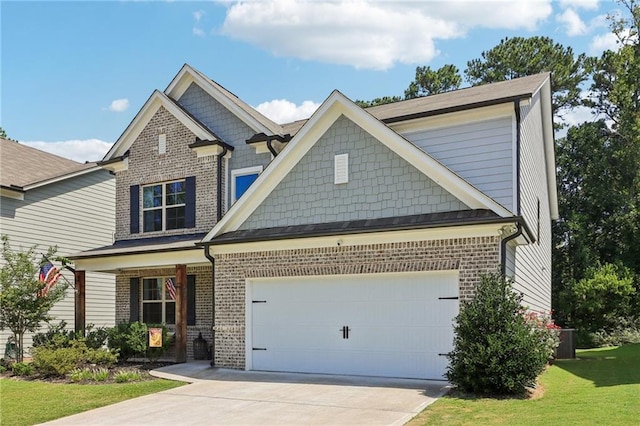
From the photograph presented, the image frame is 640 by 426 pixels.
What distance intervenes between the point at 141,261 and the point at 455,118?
9405 mm

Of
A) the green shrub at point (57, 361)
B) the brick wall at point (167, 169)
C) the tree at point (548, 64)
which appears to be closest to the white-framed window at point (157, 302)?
the brick wall at point (167, 169)

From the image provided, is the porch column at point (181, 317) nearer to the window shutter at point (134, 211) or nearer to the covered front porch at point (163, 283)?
the covered front porch at point (163, 283)

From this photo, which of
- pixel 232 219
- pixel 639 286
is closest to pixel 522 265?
pixel 232 219

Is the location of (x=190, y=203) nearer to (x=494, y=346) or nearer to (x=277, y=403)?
(x=277, y=403)

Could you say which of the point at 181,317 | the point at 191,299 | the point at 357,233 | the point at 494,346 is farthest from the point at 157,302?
the point at 494,346

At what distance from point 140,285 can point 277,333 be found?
23.1 ft

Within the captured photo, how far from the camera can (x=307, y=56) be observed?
16.1 metres

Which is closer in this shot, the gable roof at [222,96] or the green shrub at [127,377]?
the green shrub at [127,377]

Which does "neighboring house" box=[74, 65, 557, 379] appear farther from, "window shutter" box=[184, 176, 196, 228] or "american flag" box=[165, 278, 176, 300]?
"american flag" box=[165, 278, 176, 300]

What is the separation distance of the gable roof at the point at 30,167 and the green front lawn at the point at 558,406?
52.7ft

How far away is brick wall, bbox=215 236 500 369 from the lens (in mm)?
12125

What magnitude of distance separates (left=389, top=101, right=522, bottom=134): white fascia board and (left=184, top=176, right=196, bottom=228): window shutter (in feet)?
22.3

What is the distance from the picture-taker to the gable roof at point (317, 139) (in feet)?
41.4

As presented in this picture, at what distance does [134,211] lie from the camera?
65.2 ft
